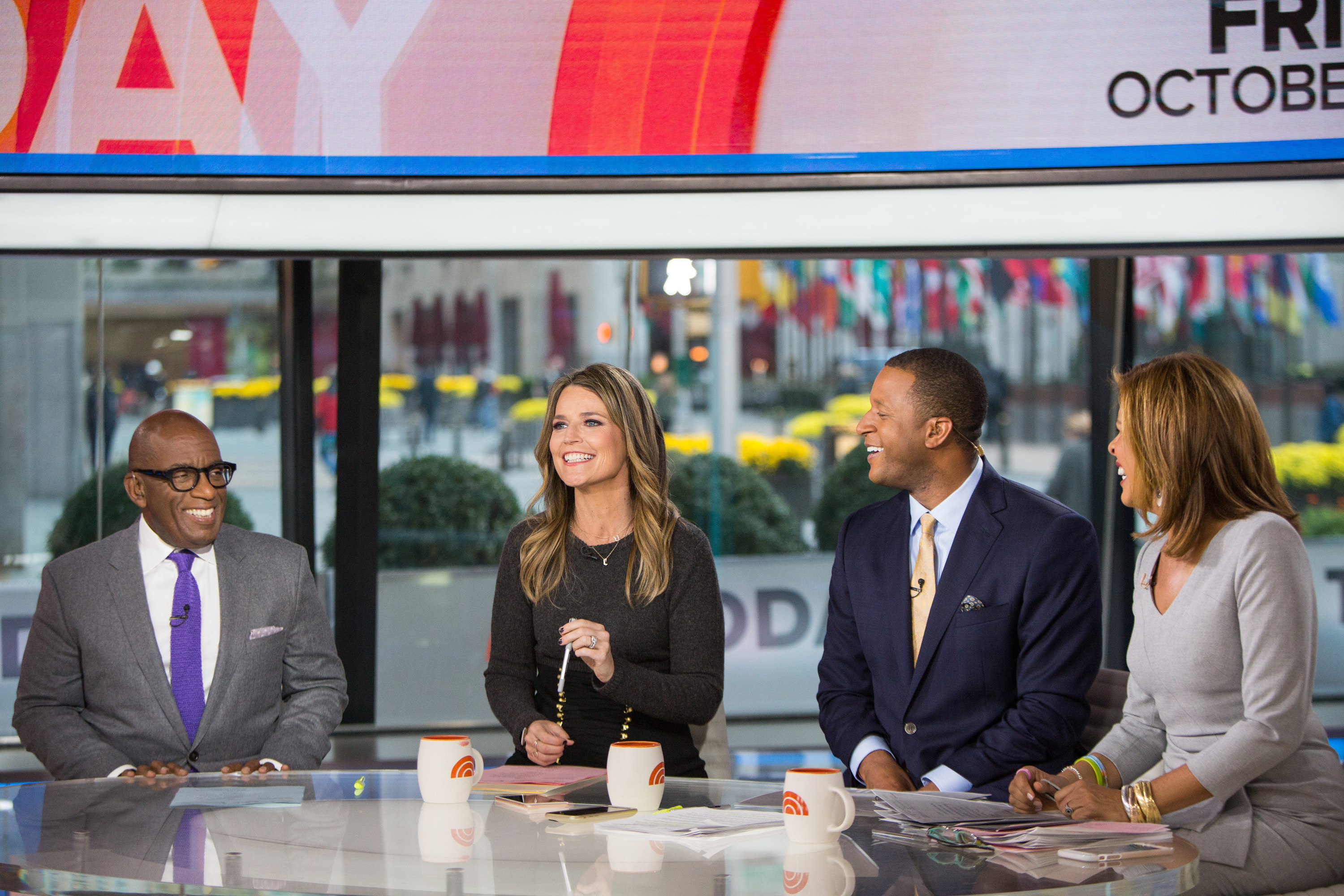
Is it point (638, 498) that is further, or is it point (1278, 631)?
point (638, 498)

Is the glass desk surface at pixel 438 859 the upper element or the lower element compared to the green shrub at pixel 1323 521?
lower

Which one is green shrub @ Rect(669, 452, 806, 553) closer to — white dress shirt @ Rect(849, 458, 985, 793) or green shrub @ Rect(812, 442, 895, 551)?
green shrub @ Rect(812, 442, 895, 551)

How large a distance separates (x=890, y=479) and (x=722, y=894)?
4.48 ft

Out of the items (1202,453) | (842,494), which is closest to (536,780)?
(1202,453)

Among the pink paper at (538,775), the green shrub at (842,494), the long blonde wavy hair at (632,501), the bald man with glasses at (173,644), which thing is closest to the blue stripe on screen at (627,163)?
the long blonde wavy hair at (632,501)

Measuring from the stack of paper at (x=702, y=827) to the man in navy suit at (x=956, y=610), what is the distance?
73cm

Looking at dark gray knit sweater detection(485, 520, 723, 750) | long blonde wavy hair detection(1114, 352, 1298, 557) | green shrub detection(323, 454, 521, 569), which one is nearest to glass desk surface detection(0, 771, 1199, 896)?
dark gray knit sweater detection(485, 520, 723, 750)

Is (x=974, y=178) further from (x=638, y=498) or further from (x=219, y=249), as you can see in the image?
(x=219, y=249)

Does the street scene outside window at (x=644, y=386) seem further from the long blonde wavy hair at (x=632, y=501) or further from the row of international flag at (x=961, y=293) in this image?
the long blonde wavy hair at (x=632, y=501)

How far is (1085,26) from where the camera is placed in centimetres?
309

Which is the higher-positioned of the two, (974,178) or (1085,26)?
(1085,26)

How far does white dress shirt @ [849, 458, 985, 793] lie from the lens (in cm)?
265

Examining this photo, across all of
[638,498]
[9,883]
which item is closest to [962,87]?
[638,498]

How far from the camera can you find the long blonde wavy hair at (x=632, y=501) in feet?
9.01
